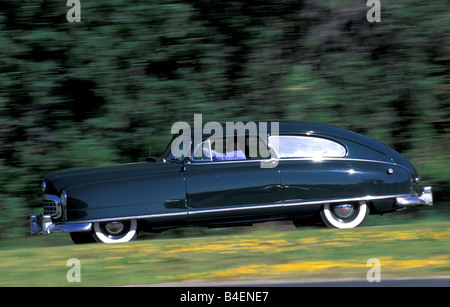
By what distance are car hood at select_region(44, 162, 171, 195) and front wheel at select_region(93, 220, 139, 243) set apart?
0.63 meters

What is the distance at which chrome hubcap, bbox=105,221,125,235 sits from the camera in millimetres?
8453

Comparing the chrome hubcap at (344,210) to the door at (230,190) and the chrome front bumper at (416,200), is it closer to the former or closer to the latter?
the chrome front bumper at (416,200)

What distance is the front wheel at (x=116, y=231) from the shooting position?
332 inches

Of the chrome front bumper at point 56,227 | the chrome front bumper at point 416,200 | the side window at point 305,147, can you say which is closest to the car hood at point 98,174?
the chrome front bumper at point 56,227

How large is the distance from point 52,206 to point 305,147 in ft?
11.4

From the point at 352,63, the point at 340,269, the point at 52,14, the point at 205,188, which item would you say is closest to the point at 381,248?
the point at 340,269

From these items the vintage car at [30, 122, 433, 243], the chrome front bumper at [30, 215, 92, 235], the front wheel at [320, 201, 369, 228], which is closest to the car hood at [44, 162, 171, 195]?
the vintage car at [30, 122, 433, 243]

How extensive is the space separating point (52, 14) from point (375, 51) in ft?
19.2

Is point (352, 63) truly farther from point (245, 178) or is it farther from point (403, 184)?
point (245, 178)

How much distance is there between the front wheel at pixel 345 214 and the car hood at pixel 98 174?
235cm

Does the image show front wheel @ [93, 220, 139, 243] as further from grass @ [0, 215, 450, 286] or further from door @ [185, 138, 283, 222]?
door @ [185, 138, 283, 222]

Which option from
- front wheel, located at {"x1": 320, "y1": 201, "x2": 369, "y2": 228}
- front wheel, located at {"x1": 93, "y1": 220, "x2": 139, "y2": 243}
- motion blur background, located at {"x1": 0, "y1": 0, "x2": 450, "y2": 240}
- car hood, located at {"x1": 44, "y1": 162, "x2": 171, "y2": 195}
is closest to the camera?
car hood, located at {"x1": 44, "y1": 162, "x2": 171, "y2": 195}

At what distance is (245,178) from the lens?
841 cm

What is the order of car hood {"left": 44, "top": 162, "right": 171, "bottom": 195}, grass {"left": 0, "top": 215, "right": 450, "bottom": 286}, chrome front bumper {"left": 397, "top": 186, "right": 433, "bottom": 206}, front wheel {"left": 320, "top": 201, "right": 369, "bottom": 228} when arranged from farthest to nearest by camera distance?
front wheel {"left": 320, "top": 201, "right": 369, "bottom": 228}
chrome front bumper {"left": 397, "top": 186, "right": 433, "bottom": 206}
car hood {"left": 44, "top": 162, "right": 171, "bottom": 195}
grass {"left": 0, "top": 215, "right": 450, "bottom": 286}
